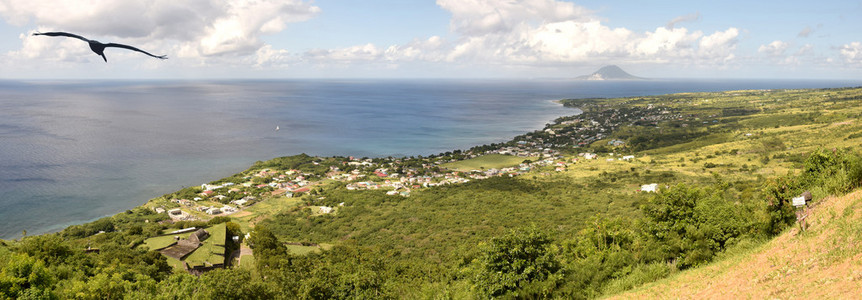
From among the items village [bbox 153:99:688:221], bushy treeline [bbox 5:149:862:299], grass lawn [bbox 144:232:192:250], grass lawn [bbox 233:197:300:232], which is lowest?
grass lawn [bbox 233:197:300:232]

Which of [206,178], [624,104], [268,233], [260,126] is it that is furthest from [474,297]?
[624,104]

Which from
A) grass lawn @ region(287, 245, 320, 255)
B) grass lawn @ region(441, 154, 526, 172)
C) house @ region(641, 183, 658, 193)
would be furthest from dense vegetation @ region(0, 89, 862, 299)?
grass lawn @ region(441, 154, 526, 172)

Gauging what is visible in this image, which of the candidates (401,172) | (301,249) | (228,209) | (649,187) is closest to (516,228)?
(301,249)

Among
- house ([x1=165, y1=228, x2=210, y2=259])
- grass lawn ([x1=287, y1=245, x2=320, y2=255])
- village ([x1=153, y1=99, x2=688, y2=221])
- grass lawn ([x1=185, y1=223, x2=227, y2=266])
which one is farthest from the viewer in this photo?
village ([x1=153, y1=99, x2=688, y2=221])

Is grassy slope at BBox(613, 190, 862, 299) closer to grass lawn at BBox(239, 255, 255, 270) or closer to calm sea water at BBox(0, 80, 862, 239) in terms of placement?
grass lawn at BBox(239, 255, 255, 270)

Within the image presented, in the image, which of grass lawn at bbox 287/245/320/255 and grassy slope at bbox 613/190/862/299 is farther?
grass lawn at bbox 287/245/320/255

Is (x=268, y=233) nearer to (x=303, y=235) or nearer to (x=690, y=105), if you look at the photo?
(x=303, y=235)

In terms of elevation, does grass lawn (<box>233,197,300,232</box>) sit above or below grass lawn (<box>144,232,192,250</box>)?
below
